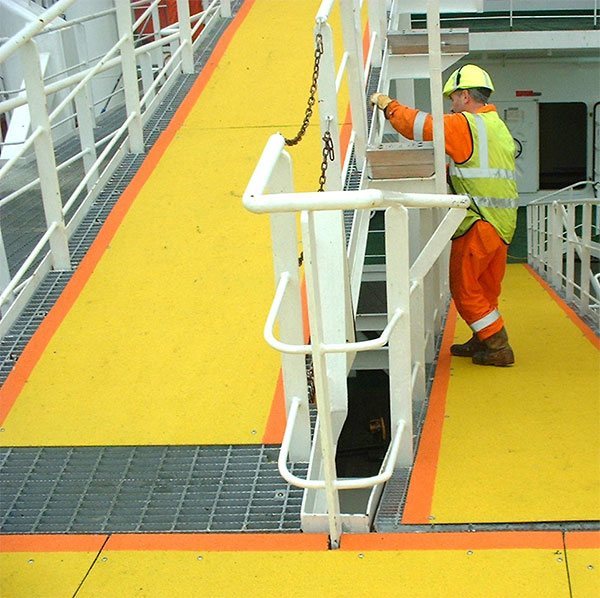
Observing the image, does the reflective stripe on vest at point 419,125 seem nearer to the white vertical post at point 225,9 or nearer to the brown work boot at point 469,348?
the brown work boot at point 469,348

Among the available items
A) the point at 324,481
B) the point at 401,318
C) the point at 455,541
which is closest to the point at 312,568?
the point at 324,481

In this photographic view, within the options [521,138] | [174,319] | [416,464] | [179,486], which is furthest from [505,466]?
[521,138]

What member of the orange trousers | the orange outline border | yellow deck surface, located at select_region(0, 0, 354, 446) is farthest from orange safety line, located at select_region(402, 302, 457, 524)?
yellow deck surface, located at select_region(0, 0, 354, 446)

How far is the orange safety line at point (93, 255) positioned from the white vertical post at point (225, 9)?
75 cm

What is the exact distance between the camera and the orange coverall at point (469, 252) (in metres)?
4.68

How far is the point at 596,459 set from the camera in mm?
3482

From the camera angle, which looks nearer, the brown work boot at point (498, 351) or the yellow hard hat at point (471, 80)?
the yellow hard hat at point (471, 80)

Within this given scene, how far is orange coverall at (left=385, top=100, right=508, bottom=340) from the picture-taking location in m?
4.68

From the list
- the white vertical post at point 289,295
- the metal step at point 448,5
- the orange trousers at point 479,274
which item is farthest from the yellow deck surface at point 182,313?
the metal step at point 448,5

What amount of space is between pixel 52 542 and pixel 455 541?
140cm

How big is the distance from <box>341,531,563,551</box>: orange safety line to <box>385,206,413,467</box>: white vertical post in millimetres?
461

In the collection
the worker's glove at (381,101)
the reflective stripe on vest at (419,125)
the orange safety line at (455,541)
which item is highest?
the worker's glove at (381,101)

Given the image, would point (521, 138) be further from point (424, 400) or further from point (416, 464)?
point (416, 464)

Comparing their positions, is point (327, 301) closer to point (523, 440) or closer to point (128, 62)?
point (523, 440)
